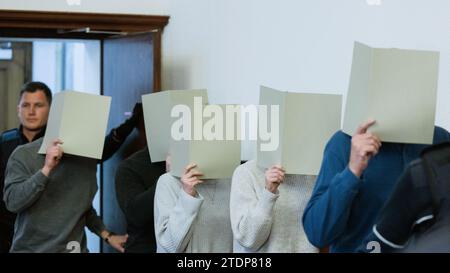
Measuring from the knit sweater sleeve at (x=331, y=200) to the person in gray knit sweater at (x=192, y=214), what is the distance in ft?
2.23

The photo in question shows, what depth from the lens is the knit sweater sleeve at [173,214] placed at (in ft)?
8.29

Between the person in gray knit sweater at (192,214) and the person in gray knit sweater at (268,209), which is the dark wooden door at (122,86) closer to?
the person in gray knit sweater at (192,214)

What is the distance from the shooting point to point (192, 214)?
2.53 metres

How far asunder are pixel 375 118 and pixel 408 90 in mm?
101

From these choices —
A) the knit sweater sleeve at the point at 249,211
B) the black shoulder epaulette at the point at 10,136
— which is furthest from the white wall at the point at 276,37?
the black shoulder epaulette at the point at 10,136

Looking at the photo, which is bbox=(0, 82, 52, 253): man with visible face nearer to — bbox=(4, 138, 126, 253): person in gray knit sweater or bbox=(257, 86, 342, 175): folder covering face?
bbox=(4, 138, 126, 253): person in gray knit sweater

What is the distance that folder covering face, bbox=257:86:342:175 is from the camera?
2355 millimetres

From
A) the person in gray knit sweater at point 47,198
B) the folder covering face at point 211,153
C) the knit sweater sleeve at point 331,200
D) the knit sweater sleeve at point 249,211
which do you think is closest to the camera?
the knit sweater sleeve at point 331,200

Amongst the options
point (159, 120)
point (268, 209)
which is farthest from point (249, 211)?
point (159, 120)

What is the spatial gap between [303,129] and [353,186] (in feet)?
1.99

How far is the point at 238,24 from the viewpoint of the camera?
3.67 metres

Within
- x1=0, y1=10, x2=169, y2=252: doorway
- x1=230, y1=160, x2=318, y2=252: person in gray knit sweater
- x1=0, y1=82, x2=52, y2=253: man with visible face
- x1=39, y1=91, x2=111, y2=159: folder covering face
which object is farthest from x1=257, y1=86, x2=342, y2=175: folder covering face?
x1=0, y1=10, x2=169, y2=252: doorway

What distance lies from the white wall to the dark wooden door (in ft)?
0.46
